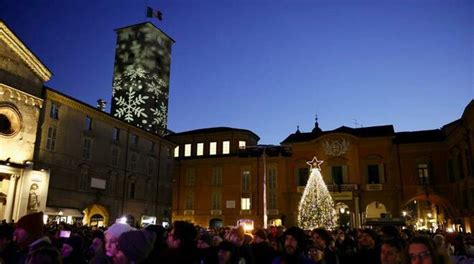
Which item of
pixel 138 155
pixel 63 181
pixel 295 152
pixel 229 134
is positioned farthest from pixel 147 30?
pixel 63 181

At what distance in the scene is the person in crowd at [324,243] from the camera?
6.70m

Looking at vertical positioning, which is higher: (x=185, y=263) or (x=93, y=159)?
(x=93, y=159)

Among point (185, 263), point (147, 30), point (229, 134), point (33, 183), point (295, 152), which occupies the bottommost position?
point (185, 263)

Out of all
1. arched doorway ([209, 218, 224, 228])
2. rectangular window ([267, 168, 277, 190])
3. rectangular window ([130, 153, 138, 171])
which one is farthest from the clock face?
rectangular window ([267, 168, 277, 190])

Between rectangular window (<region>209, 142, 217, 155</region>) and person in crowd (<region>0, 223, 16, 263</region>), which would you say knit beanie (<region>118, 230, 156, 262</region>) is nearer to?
person in crowd (<region>0, 223, 16, 263</region>)

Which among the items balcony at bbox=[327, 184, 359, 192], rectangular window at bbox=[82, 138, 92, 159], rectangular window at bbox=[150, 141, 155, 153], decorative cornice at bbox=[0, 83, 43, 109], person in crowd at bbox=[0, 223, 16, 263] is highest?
decorative cornice at bbox=[0, 83, 43, 109]

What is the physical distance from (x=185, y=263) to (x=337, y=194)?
122 ft

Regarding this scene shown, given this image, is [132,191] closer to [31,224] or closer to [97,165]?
[97,165]

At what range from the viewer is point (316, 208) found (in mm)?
27781

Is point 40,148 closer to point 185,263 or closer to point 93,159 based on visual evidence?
point 93,159

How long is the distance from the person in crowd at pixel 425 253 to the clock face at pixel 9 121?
25.7m

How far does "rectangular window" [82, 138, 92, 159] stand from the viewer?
3025 cm

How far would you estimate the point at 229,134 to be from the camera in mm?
49469

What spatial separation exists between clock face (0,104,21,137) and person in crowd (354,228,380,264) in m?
23.5
